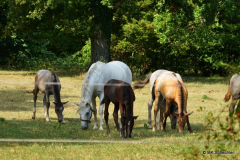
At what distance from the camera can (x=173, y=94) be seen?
9.95 meters

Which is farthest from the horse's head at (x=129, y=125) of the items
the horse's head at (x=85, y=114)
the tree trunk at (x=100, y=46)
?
the tree trunk at (x=100, y=46)

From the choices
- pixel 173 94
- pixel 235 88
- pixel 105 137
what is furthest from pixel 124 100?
pixel 235 88

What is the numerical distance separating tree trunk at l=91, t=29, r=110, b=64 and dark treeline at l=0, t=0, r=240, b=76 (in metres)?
0.07

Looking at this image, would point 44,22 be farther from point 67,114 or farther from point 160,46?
point 67,114

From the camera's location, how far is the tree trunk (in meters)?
25.7

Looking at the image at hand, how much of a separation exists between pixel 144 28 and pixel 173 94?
18.8 meters

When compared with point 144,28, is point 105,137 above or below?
below

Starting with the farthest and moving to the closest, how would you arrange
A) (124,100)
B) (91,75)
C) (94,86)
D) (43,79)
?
1. (43,79)
2. (91,75)
3. (94,86)
4. (124,100)

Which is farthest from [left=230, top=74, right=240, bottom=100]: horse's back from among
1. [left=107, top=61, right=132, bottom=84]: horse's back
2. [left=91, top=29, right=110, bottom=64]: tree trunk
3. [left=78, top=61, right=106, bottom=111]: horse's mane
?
[left=91, top=29, right=110, bottom=64]: tree trunk

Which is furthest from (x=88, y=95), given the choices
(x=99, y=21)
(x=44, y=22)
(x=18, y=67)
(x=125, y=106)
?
(x=18, y=67)

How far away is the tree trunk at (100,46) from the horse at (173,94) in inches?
605

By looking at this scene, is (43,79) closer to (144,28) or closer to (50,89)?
(50,89)

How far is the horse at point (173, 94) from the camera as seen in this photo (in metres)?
9.74

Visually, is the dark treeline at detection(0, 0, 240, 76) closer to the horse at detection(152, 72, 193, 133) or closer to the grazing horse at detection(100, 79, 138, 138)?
the horse at detection(152, 72, 193, 133)
